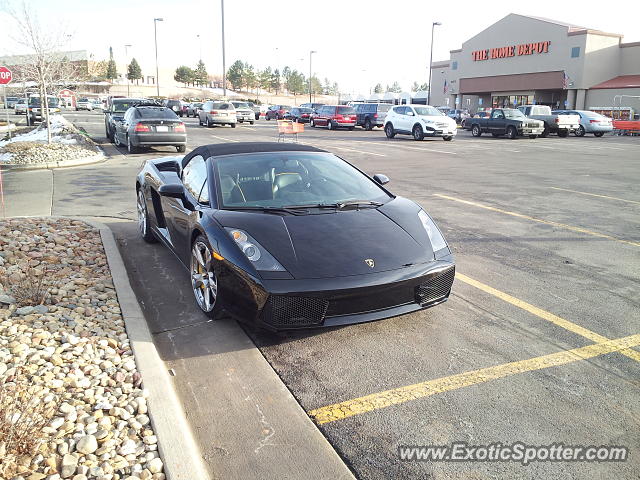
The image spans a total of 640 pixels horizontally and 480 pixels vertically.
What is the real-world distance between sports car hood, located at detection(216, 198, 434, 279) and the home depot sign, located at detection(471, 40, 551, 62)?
55.0 m

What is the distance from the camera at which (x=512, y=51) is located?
5512 cm

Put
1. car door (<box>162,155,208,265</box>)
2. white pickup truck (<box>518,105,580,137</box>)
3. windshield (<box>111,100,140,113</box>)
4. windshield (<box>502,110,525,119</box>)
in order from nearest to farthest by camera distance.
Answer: car door (<box>162,155,208,265</box>), windshield (<box>111,100,140,113</box>), windshield (<box>502,110,525,119</box>), white pickup truck (<box>518,105,580,137</box>)

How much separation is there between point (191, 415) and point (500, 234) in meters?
5.26

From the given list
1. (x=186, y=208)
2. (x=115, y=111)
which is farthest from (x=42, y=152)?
(x=186, y=208)

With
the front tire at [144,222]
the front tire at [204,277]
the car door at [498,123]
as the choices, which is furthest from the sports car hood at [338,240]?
the car door at [498,123]

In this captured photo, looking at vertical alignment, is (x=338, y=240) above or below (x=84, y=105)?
below

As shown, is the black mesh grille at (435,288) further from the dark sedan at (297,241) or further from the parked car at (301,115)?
the parked car at (301,115)

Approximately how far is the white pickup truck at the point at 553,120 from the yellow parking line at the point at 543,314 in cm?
2989

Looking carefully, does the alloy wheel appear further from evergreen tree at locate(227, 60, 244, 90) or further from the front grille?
evergreen tree at locate(227, 60, 244, 90)

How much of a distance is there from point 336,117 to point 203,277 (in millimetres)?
32079

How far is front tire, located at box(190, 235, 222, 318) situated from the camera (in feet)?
13.6

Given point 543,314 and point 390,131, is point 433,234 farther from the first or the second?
point 390,131

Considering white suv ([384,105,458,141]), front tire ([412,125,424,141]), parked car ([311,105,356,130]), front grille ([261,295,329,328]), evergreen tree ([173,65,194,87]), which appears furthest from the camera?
evergreen tree ([173,65,194,87])

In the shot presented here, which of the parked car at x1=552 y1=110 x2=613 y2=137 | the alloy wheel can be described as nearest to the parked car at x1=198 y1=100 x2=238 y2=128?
the parked car at x1=552 y1=110 x2=613 y2=137
